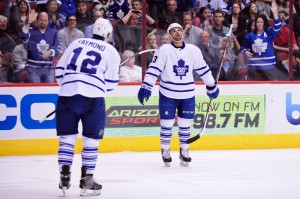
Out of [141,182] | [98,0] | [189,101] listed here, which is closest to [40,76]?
[98,0]

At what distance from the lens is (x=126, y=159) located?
11414mm

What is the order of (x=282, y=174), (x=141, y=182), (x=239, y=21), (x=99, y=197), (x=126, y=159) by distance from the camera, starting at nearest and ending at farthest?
1. (x=99, y=197)
2. (x=141, y=182)
3. (x=282, y=174)
4. (x=126, y=159)
5. (x=239, y=21)

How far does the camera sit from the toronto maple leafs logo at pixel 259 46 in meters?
13.3

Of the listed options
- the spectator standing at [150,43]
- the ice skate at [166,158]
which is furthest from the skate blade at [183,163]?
the spectator standing at [150,43]

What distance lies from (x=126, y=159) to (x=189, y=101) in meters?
1.25

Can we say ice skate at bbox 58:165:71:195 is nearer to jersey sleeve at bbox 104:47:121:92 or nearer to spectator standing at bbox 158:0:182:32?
jersey sleeve at bbox 104:47:121:92

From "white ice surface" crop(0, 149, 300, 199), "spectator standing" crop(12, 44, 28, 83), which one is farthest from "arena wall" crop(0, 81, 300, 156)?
"white ice surface" crop(0, 149, 300, 199)

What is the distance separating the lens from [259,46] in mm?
13375

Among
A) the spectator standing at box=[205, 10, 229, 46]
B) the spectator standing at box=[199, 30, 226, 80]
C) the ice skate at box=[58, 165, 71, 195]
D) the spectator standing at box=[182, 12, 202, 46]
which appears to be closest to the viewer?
the ice skate at box=[58, 165, 71, 195]

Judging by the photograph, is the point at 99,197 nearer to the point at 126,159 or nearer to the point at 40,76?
the point at 126,159

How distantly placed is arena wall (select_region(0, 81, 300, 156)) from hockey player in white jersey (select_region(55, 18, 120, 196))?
12.5 feet

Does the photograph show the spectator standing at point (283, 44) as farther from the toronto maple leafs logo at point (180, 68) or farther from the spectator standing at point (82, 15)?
the toronto maple leafs logo at point (180, 68)

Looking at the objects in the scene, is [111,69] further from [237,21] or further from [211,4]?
[237,21]

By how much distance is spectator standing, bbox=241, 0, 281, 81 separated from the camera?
1326 cm
